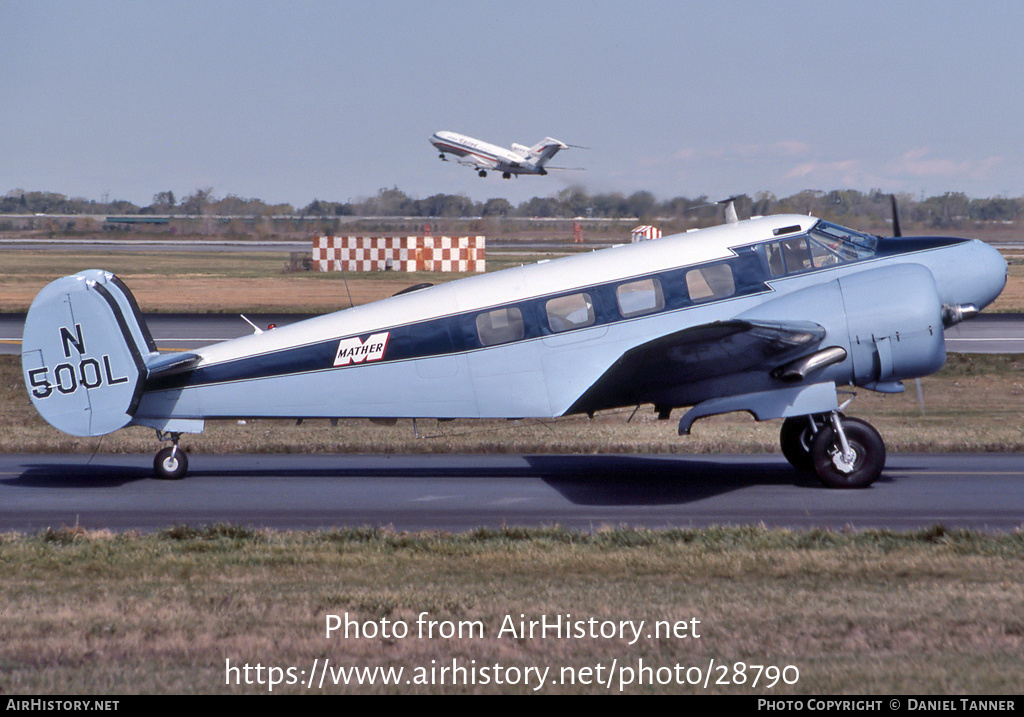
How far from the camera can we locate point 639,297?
13016mm

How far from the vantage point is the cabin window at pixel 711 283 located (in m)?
13.0

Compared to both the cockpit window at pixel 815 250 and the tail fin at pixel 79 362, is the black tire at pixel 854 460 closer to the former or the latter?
the cockpit window at pixel 815 250

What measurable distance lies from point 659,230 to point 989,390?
8.71 m

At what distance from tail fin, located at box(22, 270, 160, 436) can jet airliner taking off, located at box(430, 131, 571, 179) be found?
49.6m

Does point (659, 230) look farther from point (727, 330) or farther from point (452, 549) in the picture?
point (452, 549)

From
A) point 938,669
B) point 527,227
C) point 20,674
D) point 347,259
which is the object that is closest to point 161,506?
point 20,674

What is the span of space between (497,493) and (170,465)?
15.8 feet

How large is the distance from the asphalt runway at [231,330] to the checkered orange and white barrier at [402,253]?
8892 millimetres

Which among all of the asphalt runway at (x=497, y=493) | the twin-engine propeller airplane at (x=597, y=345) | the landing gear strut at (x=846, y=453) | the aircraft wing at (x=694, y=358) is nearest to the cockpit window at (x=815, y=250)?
the twin-engine propeller airplane at (x=597, y=345)

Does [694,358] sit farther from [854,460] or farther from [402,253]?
[402,253]

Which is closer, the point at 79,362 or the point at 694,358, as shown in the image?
the point at 694,358

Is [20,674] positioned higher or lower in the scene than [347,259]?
lower

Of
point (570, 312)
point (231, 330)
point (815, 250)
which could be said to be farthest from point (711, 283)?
point (231, 330)

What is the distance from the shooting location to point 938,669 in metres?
6.01
